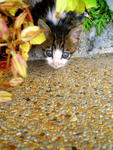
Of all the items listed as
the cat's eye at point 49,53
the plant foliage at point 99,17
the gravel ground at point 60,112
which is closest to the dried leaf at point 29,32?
the gravel ground at point 60,112

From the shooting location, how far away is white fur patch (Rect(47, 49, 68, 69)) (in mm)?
2037

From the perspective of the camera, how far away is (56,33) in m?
2.10

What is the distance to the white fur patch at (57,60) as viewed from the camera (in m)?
2.04

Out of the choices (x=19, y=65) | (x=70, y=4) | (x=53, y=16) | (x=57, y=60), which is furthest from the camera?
(x=53, y=16)

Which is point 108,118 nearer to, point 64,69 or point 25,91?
point 25,91

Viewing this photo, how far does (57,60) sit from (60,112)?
26.7 inches

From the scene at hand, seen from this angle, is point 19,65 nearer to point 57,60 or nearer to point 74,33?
point 57,60

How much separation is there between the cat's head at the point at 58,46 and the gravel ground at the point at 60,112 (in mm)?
73

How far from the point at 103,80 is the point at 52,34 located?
0.50 metres

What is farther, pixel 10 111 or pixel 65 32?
pixel 65 32

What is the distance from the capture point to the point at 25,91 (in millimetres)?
1660

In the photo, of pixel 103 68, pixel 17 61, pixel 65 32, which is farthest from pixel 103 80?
pixel 17 61

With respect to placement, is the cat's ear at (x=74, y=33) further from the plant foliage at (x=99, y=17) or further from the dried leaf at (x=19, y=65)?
the dried leaf at (x=19, y=65)

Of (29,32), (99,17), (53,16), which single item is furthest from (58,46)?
(29,32)
